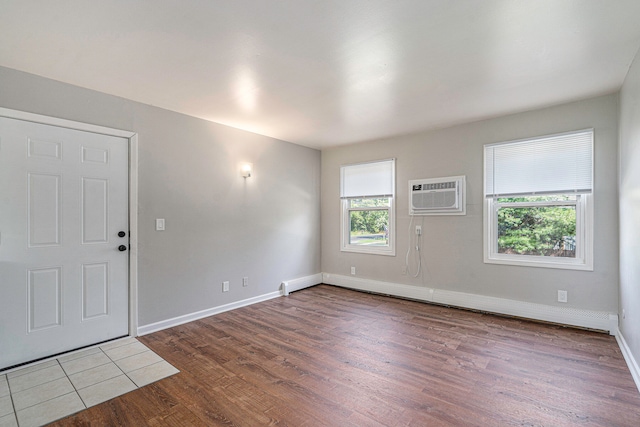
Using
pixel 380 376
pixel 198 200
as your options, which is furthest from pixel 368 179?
pixel 380 376

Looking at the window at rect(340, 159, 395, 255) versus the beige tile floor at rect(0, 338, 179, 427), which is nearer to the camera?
the beige tile floor at rect(0, 338, 179, 427)

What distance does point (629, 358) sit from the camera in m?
2.53

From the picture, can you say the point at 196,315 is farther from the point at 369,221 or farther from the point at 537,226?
the point at 537,226

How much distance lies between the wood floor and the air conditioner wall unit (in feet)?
4.72

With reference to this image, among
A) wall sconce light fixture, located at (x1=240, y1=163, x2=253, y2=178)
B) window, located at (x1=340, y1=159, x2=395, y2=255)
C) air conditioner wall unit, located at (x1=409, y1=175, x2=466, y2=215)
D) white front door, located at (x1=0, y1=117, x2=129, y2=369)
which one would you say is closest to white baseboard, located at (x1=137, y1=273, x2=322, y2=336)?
white front door, located at (x1=0, y1=117, x2=129, y2=369)

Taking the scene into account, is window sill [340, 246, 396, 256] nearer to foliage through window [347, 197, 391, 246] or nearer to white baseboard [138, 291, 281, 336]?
foliage through window [347, 197, 391, 246]

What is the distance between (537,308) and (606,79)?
2449 mm

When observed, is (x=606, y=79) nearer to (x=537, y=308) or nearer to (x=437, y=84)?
(x=437, y=84)

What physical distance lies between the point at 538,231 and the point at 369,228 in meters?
2.31

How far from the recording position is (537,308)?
3.55 m

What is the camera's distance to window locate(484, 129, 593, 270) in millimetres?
3336

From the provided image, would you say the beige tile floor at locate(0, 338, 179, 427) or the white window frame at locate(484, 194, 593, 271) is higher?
the white window frame at locate(484, 194, 593, 271)

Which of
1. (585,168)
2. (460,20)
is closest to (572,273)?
(585,168)

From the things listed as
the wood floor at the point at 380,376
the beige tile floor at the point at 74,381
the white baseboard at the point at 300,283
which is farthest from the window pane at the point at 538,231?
the beige tile floor at the point at 74,381
